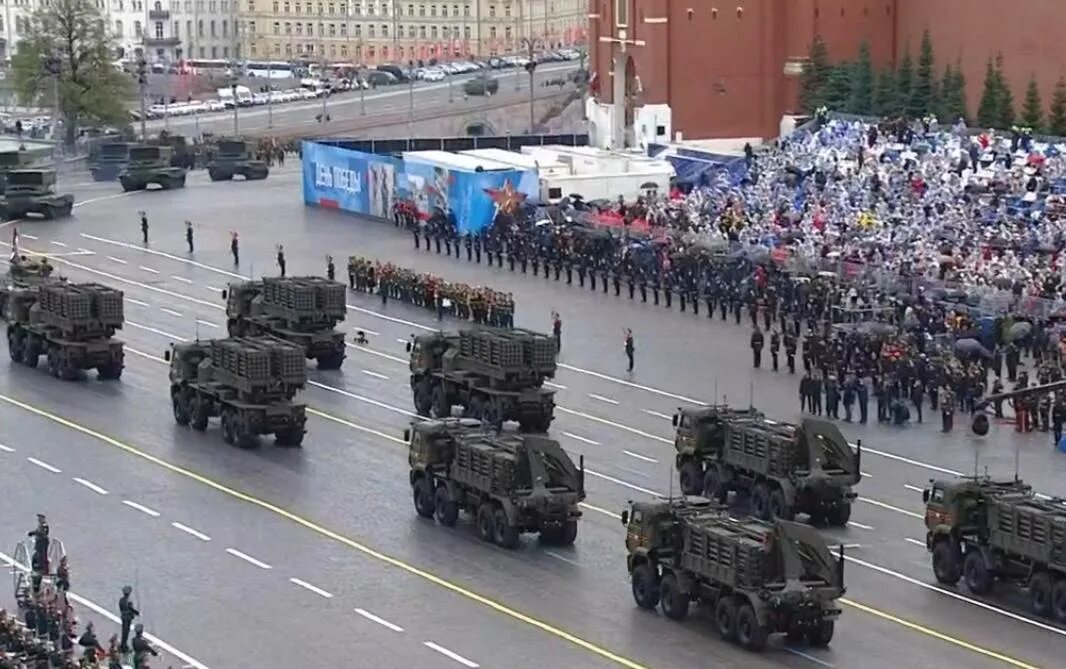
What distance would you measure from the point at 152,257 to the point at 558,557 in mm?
41923

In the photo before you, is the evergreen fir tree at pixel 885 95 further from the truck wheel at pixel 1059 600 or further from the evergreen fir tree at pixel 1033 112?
the truck wheel at pixel 1059 600

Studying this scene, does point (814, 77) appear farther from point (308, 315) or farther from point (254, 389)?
point (254, 389)

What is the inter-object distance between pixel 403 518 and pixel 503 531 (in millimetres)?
3151

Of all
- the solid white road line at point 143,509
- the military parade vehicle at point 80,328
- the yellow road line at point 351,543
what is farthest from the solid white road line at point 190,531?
the military parade vehicle at point 80,328

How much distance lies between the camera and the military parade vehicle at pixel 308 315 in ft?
205

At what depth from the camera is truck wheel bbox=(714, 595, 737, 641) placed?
38.3 metres

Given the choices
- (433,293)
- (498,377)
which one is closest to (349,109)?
(433,293)

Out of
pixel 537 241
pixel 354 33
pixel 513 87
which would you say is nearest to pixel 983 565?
pixel 537 241

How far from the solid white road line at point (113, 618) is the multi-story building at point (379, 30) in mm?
147038

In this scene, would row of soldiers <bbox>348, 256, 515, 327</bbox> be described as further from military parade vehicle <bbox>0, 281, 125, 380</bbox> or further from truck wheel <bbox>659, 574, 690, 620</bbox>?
truck wheel <bbox>659, 574, 690, 620</bbox>

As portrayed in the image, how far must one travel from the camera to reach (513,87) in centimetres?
15650

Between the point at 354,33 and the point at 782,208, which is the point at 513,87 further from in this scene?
the point at 782,208

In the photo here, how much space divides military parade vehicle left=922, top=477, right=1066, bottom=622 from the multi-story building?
488 feet

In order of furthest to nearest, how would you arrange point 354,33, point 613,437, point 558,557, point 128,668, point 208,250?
point 354,33
point 208,250
point 613,437
point 558,557
point 128,668
